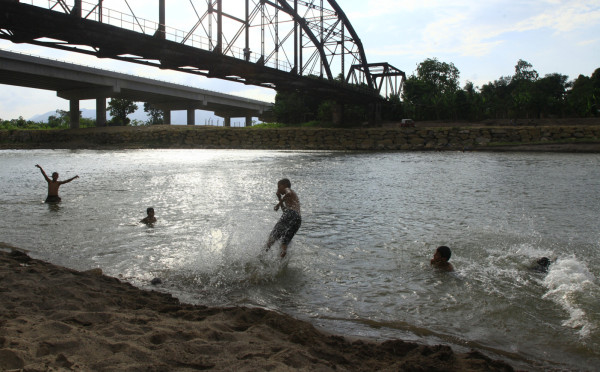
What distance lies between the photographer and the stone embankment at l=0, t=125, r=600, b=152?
4581cm

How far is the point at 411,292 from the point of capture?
23.6ft

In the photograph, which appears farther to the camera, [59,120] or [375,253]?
[59,120]

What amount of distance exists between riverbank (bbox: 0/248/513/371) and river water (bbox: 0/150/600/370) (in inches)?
29.5

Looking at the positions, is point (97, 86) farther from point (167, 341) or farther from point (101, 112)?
point (167, 341)

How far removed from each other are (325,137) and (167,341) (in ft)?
171

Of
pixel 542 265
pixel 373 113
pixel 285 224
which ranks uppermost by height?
pixel 373 113

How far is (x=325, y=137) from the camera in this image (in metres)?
55.9

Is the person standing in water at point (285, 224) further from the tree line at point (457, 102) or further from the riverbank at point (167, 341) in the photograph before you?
the tree line at point (457, 102)

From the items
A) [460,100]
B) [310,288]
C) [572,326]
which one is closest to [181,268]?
[310,288]

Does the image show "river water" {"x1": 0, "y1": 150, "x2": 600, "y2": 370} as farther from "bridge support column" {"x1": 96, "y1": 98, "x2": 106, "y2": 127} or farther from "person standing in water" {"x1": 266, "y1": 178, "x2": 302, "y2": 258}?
"bridge support column" {"x1": 96, "y1": 98, "x2": 106, "y2": 127}

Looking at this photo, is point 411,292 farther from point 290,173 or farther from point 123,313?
point 290,173

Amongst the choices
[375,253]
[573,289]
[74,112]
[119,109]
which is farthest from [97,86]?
[573,289]

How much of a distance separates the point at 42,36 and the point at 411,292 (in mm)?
24934

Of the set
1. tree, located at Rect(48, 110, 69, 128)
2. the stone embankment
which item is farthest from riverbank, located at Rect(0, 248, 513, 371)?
tree, located at Rect(48, 110, 69, 128)
